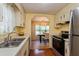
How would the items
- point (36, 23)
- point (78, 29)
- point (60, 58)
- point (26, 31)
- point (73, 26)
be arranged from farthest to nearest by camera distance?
1. point (36, 23)
2. point (26, 31)
3. point (73, 26)
4. point (78, 29)
5. point (60, 58)

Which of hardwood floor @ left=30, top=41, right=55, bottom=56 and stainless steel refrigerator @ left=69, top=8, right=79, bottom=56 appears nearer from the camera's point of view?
stainless steel refrigerator @ left=69, top=8, right=79, bottom=56

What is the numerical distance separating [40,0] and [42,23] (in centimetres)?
1133

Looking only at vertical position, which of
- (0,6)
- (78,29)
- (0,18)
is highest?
(0,6)

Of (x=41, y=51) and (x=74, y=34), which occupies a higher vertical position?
(x=74, y=34)

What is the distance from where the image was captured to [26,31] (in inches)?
279

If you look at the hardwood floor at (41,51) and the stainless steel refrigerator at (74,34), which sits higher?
the stainless steel refrigerator at (74,34)

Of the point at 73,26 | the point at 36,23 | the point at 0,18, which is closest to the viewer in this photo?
the point at 0,18

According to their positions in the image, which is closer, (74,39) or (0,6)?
(0,6)

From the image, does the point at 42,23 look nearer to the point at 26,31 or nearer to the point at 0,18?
the point at 26,31

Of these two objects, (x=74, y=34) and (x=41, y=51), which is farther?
(x=41, y=51)

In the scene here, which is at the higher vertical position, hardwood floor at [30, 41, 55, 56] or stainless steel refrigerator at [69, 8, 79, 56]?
stainless steel refrigerator at [69, 8, 79, 56]

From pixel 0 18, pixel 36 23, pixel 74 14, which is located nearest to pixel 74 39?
pixel 74 14

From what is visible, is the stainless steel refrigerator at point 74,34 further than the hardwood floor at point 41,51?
No

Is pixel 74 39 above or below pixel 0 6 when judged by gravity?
below
